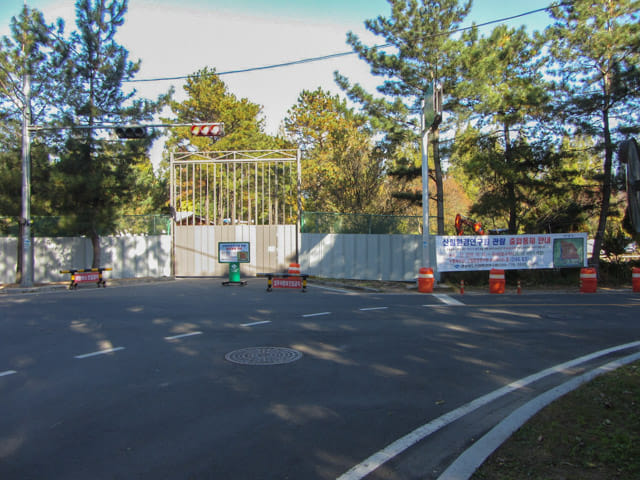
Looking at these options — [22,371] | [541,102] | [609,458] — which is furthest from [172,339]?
[541,102]

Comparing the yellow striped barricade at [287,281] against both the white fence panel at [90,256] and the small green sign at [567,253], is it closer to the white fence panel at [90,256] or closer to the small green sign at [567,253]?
the white fence panel at [90,256]

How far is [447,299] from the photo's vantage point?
14.8m

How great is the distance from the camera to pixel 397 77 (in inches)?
819

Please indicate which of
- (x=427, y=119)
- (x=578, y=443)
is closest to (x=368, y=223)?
(x=427, y=119)

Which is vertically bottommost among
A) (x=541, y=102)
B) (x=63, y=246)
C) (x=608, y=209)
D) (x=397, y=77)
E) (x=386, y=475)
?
(x=386, y=475)

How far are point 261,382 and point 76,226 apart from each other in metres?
17.5

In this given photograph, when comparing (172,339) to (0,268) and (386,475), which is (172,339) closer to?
(386,475)

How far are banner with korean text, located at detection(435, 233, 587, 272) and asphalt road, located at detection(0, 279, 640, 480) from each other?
6.20 metres

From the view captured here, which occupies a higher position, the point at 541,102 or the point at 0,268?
the point at 541,102

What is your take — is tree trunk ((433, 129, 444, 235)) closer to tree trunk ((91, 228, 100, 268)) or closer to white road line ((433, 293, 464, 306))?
white road line ((433, 293, 464, 306))

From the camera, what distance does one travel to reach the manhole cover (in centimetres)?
712

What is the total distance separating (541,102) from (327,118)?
891 inches

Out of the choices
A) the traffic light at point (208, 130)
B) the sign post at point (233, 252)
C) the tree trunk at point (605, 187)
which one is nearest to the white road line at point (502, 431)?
the traffic light at point (208, 130)

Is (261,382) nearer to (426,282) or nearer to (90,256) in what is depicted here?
(426,282)
